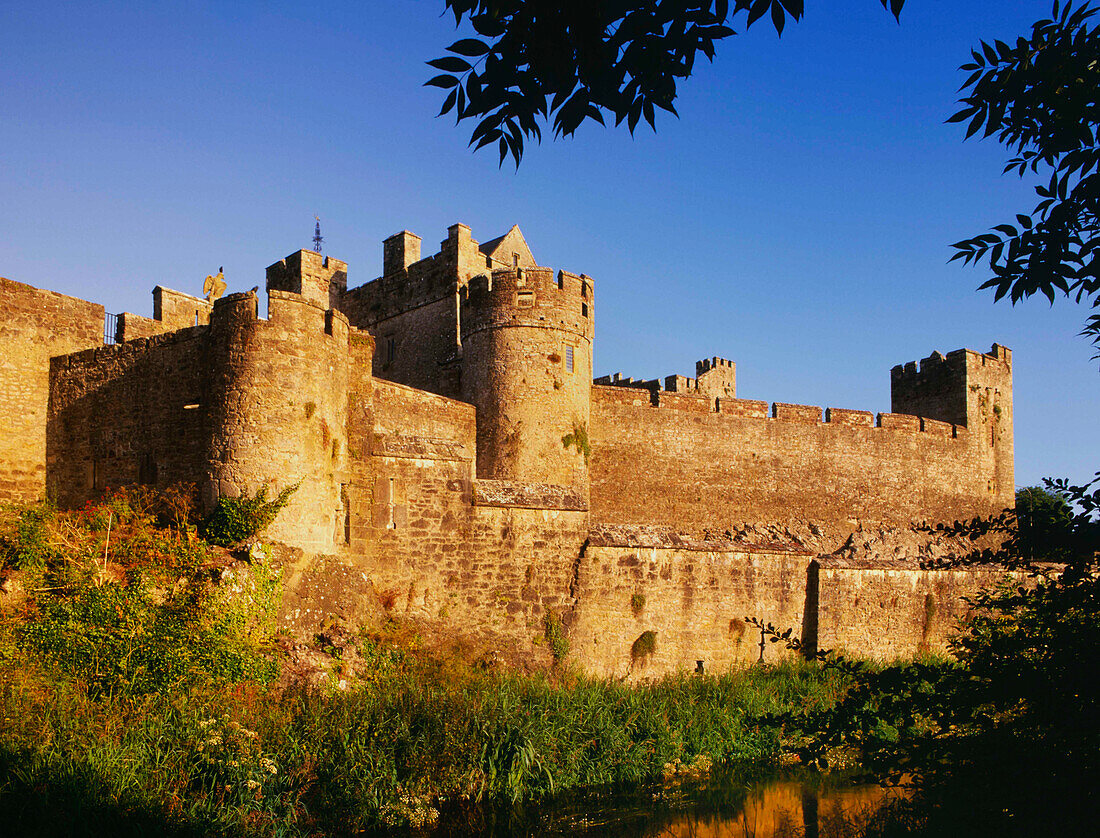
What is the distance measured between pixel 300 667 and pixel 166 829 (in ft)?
11.7

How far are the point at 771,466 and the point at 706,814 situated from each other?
1437 centimetres

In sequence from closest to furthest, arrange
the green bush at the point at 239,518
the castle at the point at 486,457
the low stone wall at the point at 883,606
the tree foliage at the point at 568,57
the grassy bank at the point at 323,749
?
1. the tree foliage at the point at 568,57
2. the grassy bank at the point at 323,749
3. the green bush at the point at 239,518
4. the castle at the point at 486,457
5. the low stone wall at the point at 883,606

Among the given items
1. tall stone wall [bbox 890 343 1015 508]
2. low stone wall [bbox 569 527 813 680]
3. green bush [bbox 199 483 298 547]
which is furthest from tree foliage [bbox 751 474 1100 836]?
tall stone wall [bbox 890 343 1015 508]

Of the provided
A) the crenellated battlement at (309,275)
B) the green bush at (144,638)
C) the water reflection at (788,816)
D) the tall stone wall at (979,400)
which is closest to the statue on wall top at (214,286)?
the crenellated battlement at (309,275)

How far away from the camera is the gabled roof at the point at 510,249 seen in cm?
2703

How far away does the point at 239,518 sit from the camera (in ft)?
44.7

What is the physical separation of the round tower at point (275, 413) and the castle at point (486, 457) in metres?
0.04

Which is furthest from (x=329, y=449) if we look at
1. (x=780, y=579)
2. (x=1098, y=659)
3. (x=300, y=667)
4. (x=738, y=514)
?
(x=738, y=514)

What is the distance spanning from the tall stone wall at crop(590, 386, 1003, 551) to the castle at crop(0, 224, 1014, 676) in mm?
68

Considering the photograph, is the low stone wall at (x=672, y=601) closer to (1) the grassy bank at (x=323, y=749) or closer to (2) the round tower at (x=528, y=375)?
(1) the grassy bank at (x=323, y=749)

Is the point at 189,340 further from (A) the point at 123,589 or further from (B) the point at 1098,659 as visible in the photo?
(B) the point at 1098,659

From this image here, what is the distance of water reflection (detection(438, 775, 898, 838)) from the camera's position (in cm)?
1178

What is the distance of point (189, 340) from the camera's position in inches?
585

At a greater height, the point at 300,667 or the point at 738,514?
the point at 738,514
